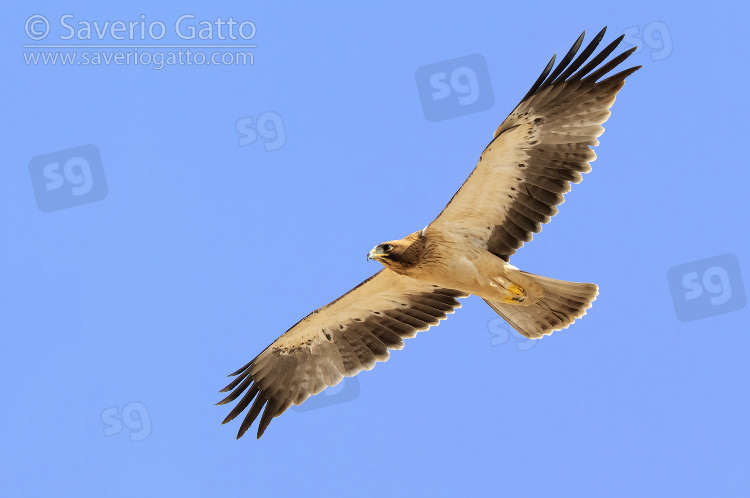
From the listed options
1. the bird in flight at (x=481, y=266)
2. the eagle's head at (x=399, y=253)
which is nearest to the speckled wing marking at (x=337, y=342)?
the bird in flight at (x=481, y=266)

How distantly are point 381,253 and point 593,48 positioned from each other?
10.4ft

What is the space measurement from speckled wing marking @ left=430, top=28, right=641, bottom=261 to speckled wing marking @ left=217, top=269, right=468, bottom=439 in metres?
1.17

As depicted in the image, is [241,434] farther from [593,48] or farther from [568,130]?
[593,48]

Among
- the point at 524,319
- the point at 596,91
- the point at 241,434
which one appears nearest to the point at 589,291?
the point at 524,319

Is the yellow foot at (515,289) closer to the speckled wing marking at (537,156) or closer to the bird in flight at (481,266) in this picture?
the bird in flight at (481,266)

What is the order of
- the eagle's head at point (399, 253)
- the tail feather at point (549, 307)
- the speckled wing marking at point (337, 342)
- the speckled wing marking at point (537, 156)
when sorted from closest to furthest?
the speckled wing marking at point (537, 156) < the eagle's head at point (399, 253) < the tail feather at point (549, 307) < the speckled wing marking at point (337, 342)

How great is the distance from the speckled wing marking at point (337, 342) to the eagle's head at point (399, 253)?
106 cm

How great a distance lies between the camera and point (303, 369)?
40.4ft

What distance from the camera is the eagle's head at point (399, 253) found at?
1080 cm

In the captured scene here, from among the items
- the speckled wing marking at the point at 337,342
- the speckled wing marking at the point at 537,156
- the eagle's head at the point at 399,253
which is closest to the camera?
the speckled wing marking at the point at 537,156

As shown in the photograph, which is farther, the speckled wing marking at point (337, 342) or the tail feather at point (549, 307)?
the speckled wing marking at point (337, 342)

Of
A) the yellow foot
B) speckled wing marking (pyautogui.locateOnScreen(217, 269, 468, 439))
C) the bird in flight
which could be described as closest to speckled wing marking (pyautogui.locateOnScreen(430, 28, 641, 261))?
the bird in flight

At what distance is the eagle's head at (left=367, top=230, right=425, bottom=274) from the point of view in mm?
10805

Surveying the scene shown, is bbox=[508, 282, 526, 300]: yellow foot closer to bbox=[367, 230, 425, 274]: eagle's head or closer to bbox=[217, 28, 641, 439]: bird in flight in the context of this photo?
bbox=[217, 28, 641, 439]: bird in flight
